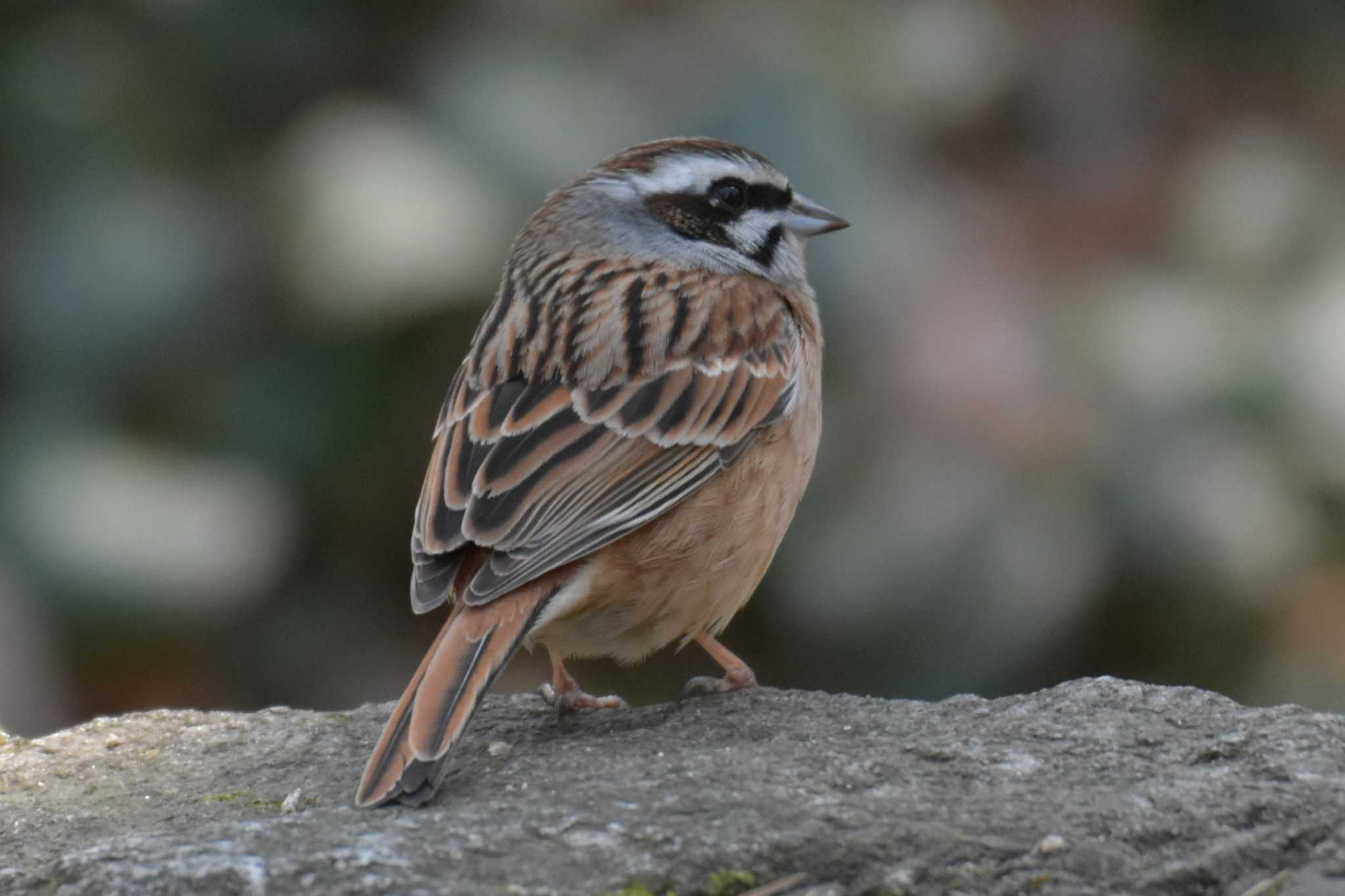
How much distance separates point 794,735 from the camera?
3.96m

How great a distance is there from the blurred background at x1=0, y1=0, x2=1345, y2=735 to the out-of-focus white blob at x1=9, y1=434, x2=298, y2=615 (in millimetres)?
12

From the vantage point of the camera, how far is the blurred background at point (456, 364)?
663cm

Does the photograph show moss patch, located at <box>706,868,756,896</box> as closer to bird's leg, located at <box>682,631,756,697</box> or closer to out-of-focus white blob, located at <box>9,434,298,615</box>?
bird's leg, located at <box>682,631,756,697</box>

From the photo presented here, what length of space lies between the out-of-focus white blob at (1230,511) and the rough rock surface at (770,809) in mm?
2620

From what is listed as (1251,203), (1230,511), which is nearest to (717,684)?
(1230,511)

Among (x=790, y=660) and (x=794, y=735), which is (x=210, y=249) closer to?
(x=790, y=660)

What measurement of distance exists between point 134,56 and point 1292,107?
17.5 feet

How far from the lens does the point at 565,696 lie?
4.56 m

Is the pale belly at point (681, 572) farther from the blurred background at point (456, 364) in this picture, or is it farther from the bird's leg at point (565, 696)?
the blurred background at point (456, 364)

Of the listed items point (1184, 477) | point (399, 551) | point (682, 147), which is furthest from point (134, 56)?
point (1184, 477)

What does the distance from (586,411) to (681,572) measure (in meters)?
0.44

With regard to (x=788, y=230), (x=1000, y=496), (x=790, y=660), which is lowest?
(x=790, y=660)

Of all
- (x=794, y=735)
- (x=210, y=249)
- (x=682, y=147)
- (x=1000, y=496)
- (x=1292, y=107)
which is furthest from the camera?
(x=1292, y=107)

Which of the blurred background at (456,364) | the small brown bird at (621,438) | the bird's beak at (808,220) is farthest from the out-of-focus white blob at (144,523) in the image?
the bird's beak at (808,220)
